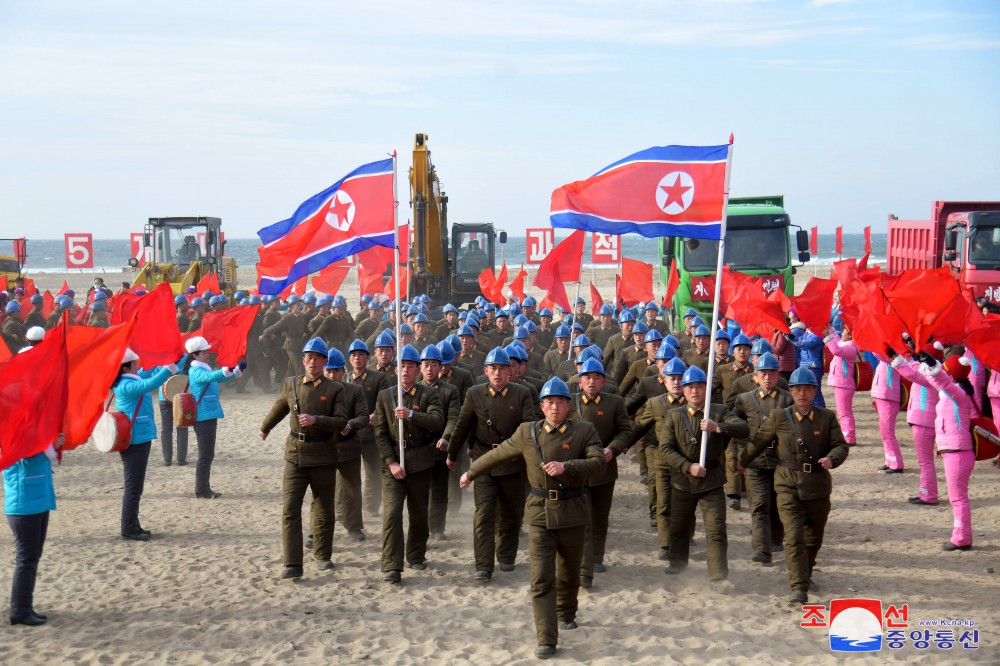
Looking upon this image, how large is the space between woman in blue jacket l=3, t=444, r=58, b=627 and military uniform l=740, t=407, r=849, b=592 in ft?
19.0

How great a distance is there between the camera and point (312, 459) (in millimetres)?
8578

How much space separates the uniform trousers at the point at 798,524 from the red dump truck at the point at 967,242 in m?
10.3

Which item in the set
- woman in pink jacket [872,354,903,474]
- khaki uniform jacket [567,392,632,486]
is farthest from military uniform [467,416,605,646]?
woman in pink jacket [872,354,903,474]

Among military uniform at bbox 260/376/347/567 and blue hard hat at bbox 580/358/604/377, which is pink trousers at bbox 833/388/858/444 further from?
military uniform at bbox 260/376/347/567

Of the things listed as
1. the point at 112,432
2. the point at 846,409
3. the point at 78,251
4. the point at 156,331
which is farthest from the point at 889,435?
the point at 78,251

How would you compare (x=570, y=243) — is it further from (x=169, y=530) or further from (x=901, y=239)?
(x=901, y=239)

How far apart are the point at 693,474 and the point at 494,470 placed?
5.58ft

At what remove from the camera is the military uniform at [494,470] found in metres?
8.48

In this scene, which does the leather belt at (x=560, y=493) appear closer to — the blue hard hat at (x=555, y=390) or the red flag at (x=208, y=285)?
the blue hard hat at (x=555, y=390)

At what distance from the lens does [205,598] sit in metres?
8.03

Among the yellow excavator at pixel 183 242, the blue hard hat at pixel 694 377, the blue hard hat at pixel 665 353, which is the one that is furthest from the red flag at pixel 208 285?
the blue hard hat at pixel 694 377

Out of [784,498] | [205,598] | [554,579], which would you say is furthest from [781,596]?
[205,598]

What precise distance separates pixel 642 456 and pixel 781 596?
333cm

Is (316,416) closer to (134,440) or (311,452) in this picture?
(311,452)
